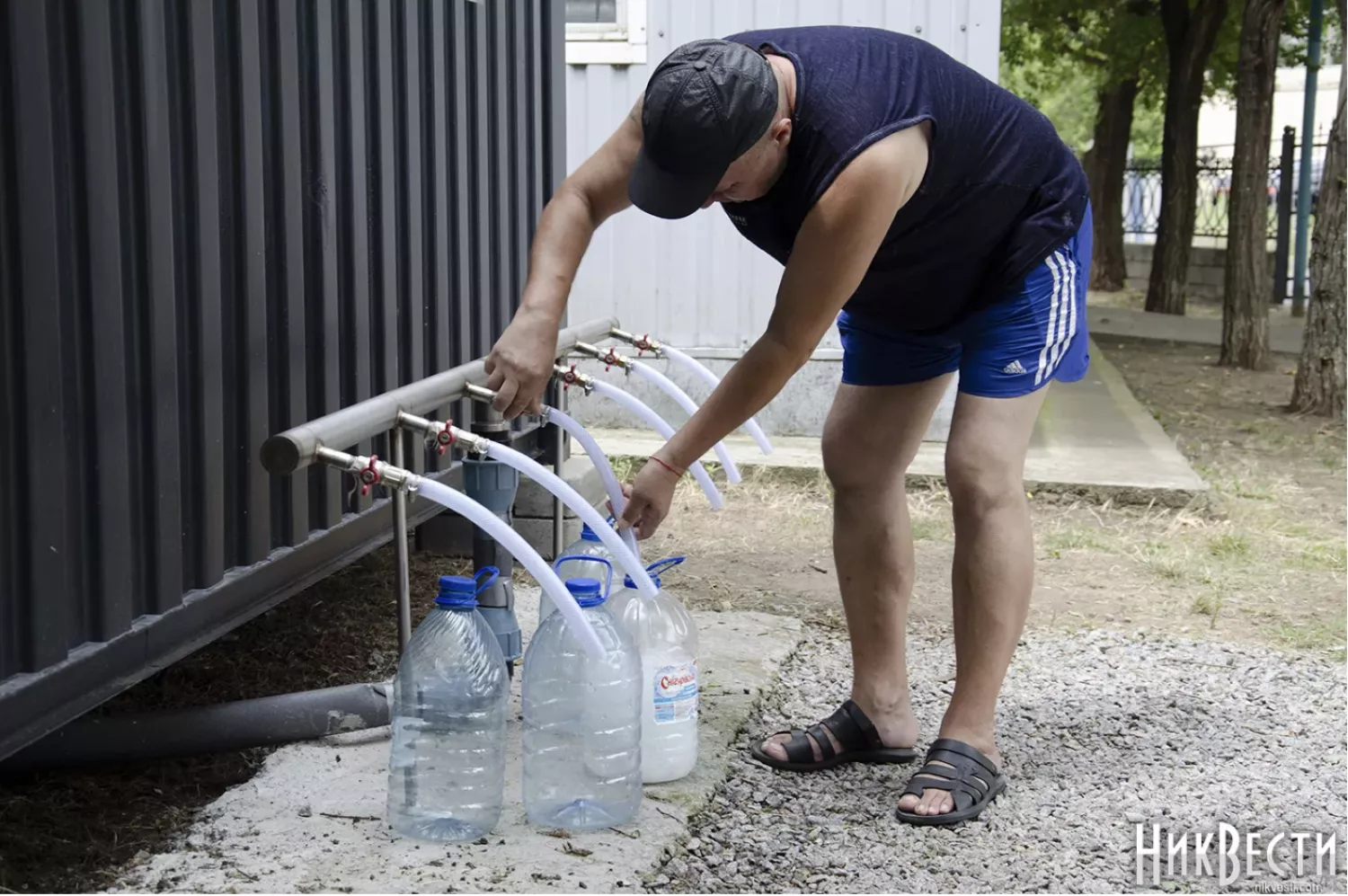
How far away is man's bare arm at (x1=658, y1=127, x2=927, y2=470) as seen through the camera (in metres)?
2.84

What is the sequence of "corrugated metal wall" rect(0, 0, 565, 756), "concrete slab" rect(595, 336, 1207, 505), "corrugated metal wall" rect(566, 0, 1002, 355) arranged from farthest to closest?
"corrugated metal wall" rect(566, 0, 1002, 355)
"concrete slab" rect(595, 336, 1207, 505)
"corrugated metal wall" rect(0, 0, 565, 756)

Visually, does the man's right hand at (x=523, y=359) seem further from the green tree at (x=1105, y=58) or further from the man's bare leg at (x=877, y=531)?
the green tree at (x=1105, y=58)

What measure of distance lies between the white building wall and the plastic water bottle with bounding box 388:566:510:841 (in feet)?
16.2

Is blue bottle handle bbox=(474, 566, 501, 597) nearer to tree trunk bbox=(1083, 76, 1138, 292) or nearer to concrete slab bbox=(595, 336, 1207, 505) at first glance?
concrete slab bbox=(595, 336, 1207, 505)

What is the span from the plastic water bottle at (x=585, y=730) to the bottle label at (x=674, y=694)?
0.48 ft

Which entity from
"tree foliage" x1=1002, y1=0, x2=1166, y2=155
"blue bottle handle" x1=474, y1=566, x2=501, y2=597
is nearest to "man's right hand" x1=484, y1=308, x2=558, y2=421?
"blue bottle handle" x1=474, y1=566, x2=501, y2=597

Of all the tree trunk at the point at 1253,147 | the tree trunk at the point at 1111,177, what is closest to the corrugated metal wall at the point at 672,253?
the tree trunk at the point at 1253,147

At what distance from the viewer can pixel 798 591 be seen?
5.48 m

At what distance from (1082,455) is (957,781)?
15.1 ft

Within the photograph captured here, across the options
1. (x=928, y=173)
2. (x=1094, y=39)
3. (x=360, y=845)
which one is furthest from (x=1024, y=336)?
(x=1094, y=39)

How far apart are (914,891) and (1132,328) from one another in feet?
43.4

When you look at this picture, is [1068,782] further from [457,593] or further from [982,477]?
[457,593]

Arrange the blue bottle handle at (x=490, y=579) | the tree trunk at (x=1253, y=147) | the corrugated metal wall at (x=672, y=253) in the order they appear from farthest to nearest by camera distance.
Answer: the tree trunk at (x=1253, y=147) < the corrugated metal wall at (x=672, y=253) < the blue bottle handle at (x=490, y=579)

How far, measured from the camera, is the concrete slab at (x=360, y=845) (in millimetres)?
2775
